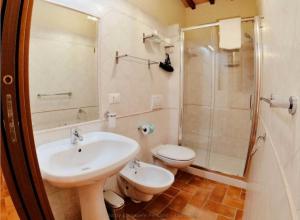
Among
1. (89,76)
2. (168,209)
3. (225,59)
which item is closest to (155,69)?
(89,76)

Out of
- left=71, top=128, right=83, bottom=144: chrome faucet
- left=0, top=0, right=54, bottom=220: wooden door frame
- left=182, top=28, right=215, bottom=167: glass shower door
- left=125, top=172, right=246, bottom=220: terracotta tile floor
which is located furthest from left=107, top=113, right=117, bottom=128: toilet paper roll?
left=182, top=28, right=215, bottom=167: glass shower door

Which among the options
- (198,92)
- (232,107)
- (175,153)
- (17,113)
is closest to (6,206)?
(17,113)

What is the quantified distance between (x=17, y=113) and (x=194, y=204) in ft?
6.36

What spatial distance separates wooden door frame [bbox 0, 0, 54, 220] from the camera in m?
0.40

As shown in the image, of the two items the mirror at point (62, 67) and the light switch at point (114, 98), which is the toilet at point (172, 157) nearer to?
the light switch at point (114, 98)

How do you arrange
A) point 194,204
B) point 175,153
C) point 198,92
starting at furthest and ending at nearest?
point 198,92, point 175,153, point 194,204

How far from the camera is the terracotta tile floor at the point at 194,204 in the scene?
1669 millimetres

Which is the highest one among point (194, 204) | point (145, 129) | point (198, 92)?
point (198, 92)

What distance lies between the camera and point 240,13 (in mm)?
2635

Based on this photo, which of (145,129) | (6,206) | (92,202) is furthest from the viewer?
(145,129)

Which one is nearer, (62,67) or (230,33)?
(62,67)

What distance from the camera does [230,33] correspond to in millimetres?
2182

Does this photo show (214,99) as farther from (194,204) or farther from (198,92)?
(194,204)

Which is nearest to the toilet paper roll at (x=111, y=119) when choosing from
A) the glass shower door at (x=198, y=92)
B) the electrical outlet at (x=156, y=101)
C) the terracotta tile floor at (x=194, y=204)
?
the electrical outlet at (x=156, y=101)
